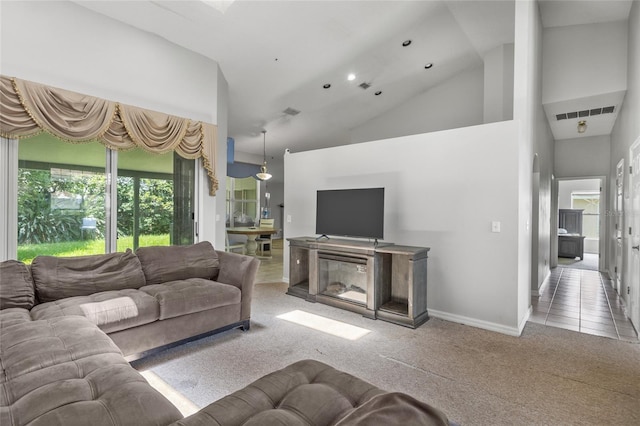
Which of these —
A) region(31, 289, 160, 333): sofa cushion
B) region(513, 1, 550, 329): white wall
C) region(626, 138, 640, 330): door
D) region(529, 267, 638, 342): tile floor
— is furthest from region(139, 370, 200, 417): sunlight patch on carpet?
region(626, 138, 640, 330): door

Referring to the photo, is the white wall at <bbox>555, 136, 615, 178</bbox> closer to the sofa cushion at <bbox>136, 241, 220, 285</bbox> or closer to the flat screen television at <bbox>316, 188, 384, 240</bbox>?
the flat screen television at <bbox>316, 188, 384, 240</bbox>

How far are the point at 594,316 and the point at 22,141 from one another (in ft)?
22.3

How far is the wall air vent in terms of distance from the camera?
212 inches

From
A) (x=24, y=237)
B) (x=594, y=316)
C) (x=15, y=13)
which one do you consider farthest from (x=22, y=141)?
(x=594, y=316)

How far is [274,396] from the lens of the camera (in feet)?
4.59

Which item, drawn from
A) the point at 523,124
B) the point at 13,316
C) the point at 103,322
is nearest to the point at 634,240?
the point at 523,124

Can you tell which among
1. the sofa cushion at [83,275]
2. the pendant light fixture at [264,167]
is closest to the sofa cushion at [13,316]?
the sofa cushion at [83,275]

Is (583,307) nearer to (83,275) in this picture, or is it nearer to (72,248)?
(83,275)

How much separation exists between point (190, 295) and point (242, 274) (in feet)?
2.00

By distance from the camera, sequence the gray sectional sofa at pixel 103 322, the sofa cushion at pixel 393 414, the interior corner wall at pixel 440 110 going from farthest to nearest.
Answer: the interior corner wall at pixel 440 110 → the gray sectional sofa at pixel 103 322 → the sofa cushion at pixel 393 414

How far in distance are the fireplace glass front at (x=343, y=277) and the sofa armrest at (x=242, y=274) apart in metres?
1.14

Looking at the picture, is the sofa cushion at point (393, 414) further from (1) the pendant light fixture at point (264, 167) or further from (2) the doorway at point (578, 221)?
(2) the doorway at point (578, 221)

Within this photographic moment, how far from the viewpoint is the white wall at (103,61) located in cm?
317

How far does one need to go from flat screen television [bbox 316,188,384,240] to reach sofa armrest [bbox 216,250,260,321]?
4.30ft
